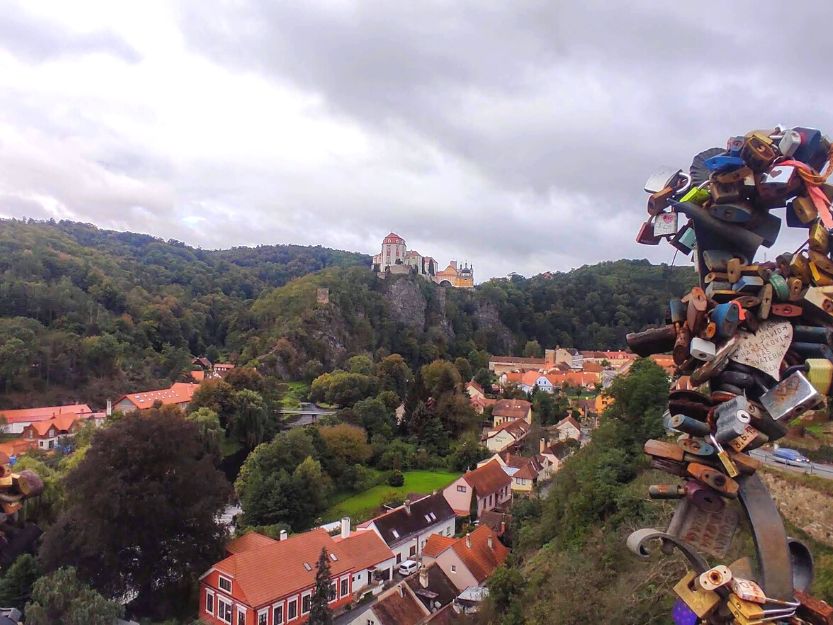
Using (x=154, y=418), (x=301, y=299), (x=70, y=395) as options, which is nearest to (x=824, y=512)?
(x=154, y=418)

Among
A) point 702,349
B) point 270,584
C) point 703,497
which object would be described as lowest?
point 270,584

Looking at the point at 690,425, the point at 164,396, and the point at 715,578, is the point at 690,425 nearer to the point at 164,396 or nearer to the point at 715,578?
the point at 715,578

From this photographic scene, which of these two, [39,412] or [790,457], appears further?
[39,412]

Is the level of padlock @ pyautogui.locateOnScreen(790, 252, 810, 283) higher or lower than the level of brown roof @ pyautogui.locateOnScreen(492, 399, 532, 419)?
higher

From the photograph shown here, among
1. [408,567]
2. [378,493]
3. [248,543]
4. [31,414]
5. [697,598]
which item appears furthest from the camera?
[31,414]

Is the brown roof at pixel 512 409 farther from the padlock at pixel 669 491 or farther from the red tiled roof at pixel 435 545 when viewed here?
the padlock at pixel 669 491

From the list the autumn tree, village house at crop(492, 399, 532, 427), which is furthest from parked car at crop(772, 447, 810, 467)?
village house at crop(492, 399, 532, 427)

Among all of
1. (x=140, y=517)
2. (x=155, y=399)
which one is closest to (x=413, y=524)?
(x=140, y=517)

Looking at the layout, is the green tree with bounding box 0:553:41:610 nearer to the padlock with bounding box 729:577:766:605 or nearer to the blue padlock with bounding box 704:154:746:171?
the padlock with bounding box 729:577:766:605
